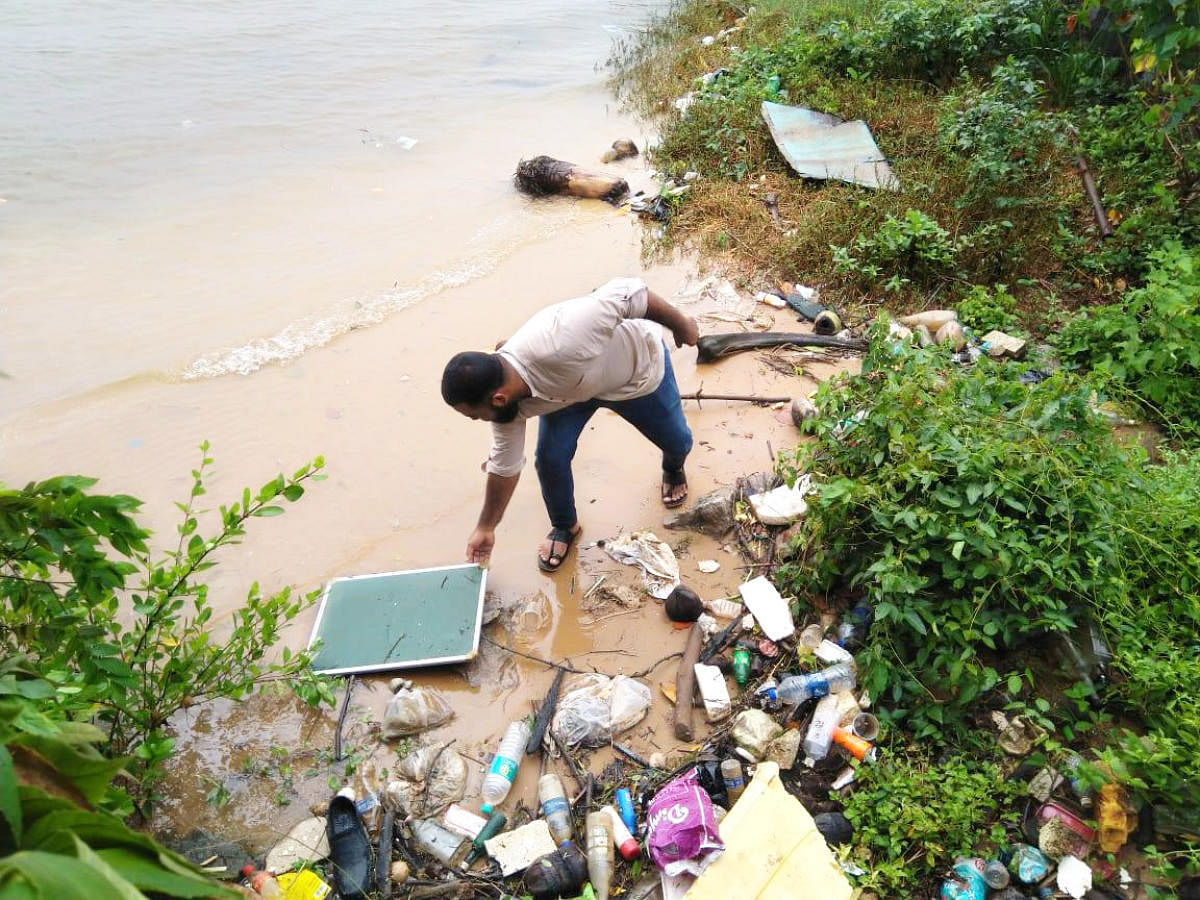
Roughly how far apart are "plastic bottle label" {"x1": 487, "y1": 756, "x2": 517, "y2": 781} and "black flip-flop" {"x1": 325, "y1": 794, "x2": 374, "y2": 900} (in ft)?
1.50

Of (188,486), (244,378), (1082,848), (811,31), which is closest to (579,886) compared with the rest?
(1082,848)

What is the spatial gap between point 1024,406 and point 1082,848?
1.44m

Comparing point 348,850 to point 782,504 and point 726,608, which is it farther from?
point 782,504

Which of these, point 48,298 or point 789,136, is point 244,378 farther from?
point 789,136

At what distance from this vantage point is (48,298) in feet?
17.2

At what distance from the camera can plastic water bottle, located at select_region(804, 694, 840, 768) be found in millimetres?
2463

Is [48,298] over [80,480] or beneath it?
beneath

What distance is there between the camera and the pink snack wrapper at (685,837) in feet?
7.16

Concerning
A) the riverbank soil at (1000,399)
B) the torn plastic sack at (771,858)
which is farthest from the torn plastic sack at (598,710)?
the riverbank soil at (1000,399)

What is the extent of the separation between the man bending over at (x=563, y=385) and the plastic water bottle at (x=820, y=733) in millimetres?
1349

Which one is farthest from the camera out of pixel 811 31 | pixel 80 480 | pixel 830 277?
pixel 811 31

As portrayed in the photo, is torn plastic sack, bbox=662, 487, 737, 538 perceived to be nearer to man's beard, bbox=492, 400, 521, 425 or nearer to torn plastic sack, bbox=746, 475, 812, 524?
torn plastic sack, bbox=746, 475, 812, 524

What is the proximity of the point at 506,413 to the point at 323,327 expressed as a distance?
2835mm

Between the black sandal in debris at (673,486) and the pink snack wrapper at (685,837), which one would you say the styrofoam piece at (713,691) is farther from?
the black sandal in debris at (673,486)
